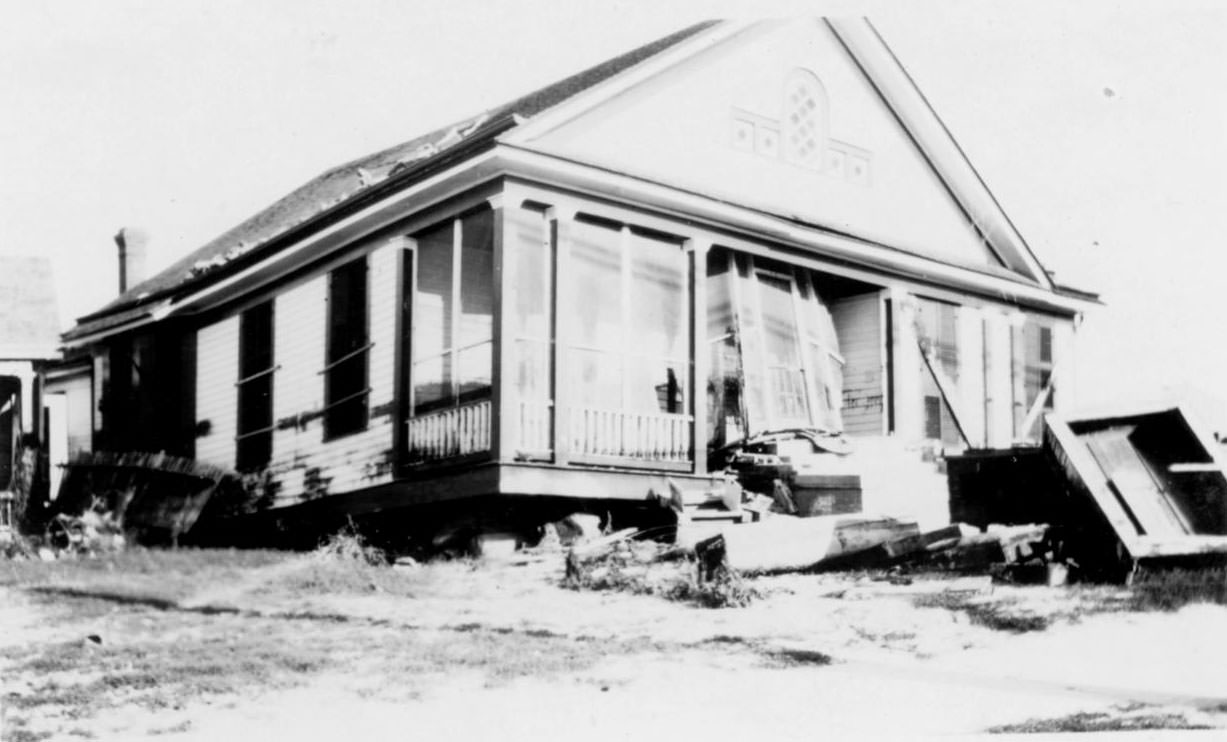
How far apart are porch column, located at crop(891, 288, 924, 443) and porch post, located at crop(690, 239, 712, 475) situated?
3268mm

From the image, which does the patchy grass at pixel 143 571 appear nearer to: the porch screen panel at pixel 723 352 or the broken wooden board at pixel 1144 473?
the porch screen panel at pixel 723 352

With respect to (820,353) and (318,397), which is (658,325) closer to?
(820,353)

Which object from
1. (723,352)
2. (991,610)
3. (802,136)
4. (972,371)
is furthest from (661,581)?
(972,371)

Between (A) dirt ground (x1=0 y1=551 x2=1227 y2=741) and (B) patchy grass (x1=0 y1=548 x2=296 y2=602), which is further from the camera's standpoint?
(B) patchy grass (x1=0 y1=548 x2=296 y2=602)

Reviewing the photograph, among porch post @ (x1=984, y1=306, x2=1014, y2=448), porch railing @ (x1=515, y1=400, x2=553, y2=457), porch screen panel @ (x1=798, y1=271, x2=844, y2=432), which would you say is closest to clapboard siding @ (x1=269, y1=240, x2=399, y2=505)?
porch railing @ (x1=515, y1=400, x2=553, y2=457)

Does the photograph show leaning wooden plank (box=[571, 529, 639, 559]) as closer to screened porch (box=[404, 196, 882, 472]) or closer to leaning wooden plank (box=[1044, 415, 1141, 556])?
screened porch (box=[404, 196, 882, 472])

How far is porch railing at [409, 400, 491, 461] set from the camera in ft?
44.4

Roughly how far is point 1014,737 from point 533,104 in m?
8.70

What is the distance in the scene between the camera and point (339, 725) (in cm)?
902

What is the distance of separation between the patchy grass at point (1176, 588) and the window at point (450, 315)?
19.9 feet

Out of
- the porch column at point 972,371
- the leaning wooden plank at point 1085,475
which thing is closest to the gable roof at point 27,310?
the leaning wooden plank at point 1085,475

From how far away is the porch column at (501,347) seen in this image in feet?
43.3

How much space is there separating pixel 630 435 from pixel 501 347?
155 centimetres

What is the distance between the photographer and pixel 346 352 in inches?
611
